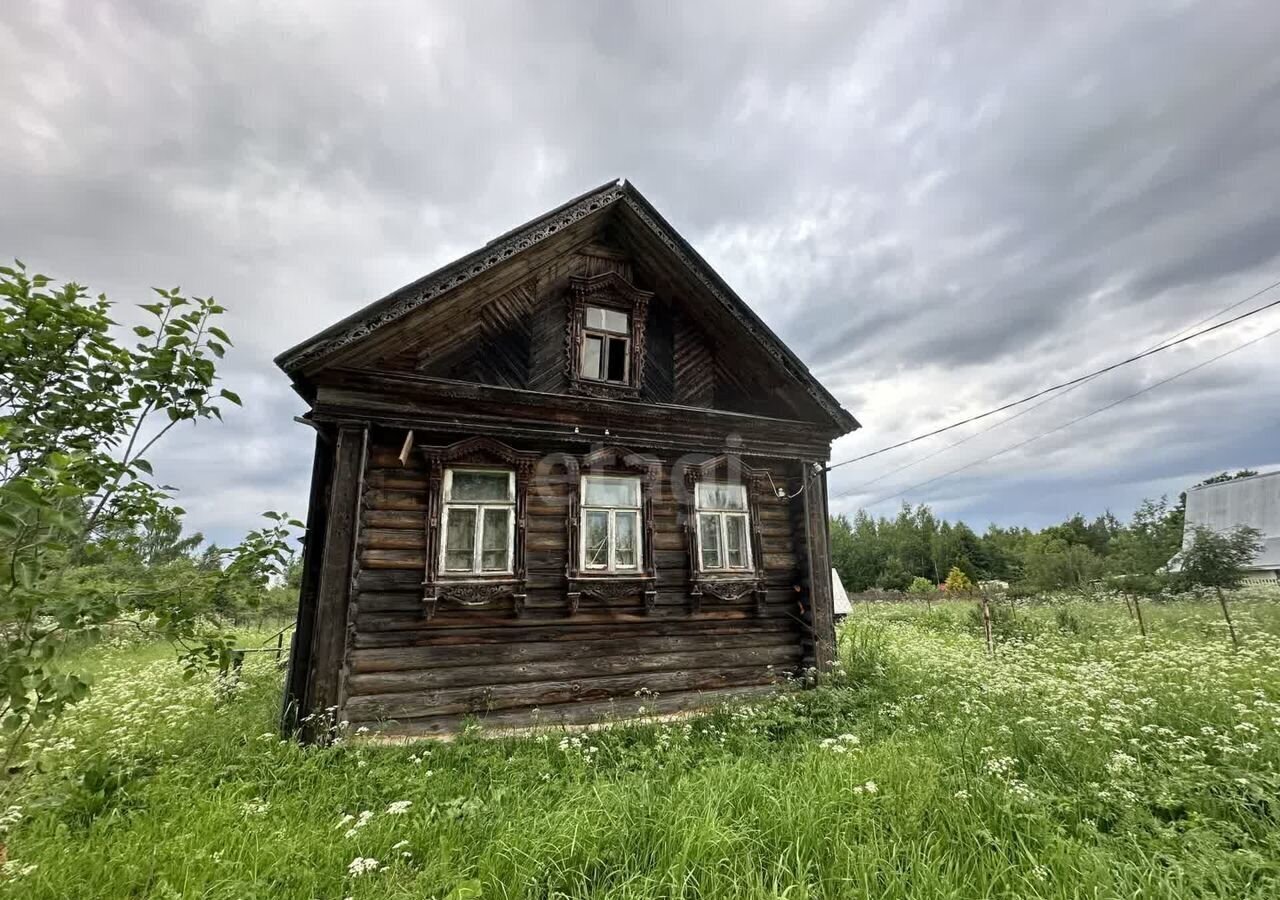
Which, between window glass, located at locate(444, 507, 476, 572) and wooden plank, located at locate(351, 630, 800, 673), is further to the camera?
window glass, located at locate(444, 507, 476, 572)

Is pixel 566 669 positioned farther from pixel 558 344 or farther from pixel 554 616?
pixel 558 344

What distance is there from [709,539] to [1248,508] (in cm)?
4421

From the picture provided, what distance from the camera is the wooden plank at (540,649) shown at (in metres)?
6.26

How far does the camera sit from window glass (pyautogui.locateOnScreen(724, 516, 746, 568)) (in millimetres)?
8383

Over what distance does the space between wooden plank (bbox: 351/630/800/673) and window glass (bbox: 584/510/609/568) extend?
107cm

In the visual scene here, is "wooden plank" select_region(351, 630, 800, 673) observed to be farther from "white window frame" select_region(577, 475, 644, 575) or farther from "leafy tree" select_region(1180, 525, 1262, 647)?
"leafy tree" select_region(1180, 525, 1262, 647)

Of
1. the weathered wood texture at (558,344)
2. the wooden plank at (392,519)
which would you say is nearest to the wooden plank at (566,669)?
the wooden plank at (392,519)

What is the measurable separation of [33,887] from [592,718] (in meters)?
4.97

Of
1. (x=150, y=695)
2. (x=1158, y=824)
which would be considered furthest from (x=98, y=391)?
(x=1158, y=824)

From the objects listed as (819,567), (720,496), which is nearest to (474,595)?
(720,496)

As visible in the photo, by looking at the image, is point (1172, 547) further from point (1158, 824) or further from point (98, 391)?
point (98, 391)

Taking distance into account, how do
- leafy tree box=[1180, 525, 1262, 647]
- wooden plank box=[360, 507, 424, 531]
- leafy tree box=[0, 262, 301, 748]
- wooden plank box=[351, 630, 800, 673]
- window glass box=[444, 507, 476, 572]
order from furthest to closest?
leafy tree box=[1180, 525, 1262, 647] < window glass box=[444, 507, 476, 572] < wooden plank box=[360, 507, 424, 531] < wooden plank box=[351, 630, 800, 673] < leafy tree box=[0, 262, 301, 748]

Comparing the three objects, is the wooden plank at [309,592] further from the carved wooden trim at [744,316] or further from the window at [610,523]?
the carved wooden trim at [744,316]

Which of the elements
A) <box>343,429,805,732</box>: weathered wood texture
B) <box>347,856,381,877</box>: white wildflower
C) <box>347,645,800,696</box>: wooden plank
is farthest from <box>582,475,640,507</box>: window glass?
<box>347,856,381,877</box>: white wildflower
